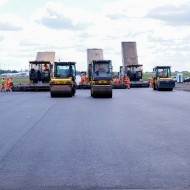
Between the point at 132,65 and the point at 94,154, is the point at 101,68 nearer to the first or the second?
the point at 94,154

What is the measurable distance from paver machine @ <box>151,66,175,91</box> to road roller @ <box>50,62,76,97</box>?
11.3 m

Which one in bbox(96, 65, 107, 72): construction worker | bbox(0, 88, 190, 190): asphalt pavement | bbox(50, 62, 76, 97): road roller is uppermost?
bbox(96, 65, 107, 72): construction worker

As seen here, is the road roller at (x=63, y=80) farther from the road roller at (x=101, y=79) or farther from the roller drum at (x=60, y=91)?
the road roller at (x=101, y=79)

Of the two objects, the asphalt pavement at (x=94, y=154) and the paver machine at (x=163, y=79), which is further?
the paver machine at (x=163, y=79)

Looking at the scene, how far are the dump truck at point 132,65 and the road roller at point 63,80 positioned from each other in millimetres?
18457

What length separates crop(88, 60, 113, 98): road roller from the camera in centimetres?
2809

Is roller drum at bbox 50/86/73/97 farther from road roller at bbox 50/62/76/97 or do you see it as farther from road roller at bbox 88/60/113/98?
road roller at bbox 88/60/113/98

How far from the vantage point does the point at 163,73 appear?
4144 centimetres

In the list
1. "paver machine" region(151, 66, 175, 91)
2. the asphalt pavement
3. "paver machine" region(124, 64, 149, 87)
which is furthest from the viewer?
"paver machine" region(124, 64, 149, 87)

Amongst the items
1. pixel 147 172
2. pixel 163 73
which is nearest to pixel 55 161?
pixel 147 172

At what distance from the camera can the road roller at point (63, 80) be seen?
29719 millimetres

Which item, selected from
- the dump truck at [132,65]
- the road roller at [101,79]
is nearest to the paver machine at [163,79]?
the dump truck at [132,65]

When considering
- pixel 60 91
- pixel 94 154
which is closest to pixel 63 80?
pixel 60 91

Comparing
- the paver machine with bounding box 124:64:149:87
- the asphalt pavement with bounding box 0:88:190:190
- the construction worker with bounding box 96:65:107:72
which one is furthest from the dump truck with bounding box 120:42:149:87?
the asphalt pavement with bounding box 0:88:190:190
